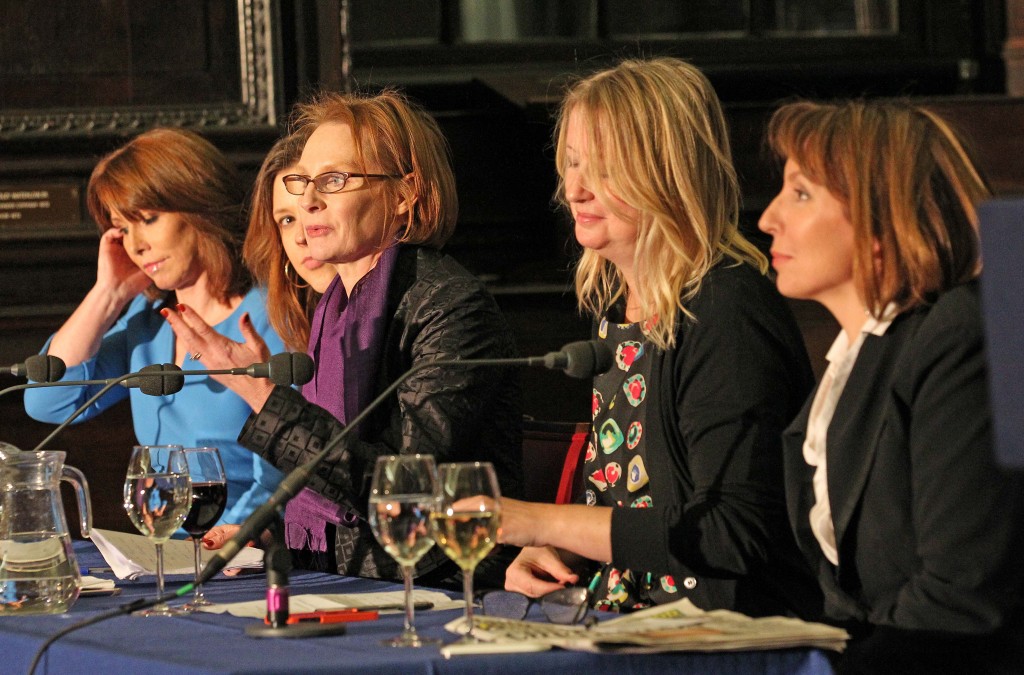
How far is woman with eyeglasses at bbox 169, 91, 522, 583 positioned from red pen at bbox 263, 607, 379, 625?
565 millimetres

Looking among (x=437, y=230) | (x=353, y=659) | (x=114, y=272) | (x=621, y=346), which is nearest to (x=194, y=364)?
(x=114, y=272)

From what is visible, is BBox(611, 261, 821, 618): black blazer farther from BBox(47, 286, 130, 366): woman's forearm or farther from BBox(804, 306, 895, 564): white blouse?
BBox(47, 286, 130, 366): woman's forearm

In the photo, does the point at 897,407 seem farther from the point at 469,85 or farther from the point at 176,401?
the point at 469,85

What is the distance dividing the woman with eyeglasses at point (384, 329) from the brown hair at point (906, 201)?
813 mm

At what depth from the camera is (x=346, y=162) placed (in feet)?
8.63

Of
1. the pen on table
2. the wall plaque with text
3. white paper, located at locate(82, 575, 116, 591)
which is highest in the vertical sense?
the wall plaque with text

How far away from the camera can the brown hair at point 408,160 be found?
2660 mm

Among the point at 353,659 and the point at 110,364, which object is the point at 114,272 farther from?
the point at 353,659

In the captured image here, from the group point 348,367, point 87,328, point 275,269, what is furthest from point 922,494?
point 87,328

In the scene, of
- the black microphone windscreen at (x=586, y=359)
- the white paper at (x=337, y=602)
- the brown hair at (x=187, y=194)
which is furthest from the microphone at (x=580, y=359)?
the brown hair at (x=187, y=194)

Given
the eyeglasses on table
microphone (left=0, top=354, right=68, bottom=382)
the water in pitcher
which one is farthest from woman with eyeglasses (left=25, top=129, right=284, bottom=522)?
the eyeglasses on table

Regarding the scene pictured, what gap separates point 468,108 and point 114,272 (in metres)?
1.34

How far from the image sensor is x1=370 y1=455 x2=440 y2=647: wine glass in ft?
5.14

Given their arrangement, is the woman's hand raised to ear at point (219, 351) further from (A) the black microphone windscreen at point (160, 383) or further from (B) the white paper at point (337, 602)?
(B) the white paper at point (337, 602)
